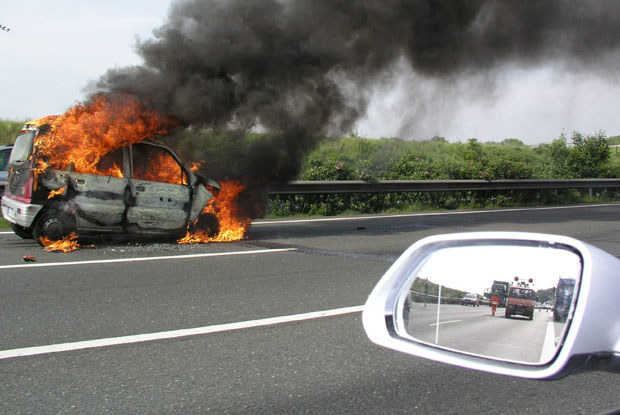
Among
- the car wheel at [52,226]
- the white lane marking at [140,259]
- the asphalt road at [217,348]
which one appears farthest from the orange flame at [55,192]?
the white lane marking at [140,259]

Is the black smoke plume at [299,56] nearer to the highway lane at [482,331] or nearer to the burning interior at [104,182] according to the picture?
the burning interior at [104,182]

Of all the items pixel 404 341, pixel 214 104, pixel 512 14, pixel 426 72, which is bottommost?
Result: pixel 404 341

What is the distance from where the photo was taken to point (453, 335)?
1.83m

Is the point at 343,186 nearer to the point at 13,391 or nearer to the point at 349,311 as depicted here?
the point at 349,311

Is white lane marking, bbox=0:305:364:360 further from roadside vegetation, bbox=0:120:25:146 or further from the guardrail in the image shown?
roadside vegetation, bbox=0:120:25:146

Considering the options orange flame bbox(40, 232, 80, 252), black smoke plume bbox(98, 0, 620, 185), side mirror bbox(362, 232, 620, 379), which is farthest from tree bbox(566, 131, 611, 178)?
side mirror bbox(362, 232, 620, 379)

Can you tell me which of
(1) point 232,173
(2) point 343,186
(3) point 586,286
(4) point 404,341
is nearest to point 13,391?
(4) point 404,341

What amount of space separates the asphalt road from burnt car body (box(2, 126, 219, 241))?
2.19 feet

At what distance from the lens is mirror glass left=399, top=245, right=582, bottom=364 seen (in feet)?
5.28

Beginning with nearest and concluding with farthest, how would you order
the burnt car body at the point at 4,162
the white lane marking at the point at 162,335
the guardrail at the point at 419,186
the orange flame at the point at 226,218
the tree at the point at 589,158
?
1. the white lane marking at the point at 162,335
2. the orange flame at the point at 226,218
3. the burnt car body at the point at 4,162
4. the guardrail at the point at 419,186
5. the tree at the point at 589,158

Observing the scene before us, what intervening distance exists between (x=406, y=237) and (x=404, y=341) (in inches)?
364

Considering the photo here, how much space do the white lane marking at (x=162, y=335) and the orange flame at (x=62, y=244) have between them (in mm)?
4492

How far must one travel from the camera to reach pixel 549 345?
5.30 feet

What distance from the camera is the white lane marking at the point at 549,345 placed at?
1601 millimetres
